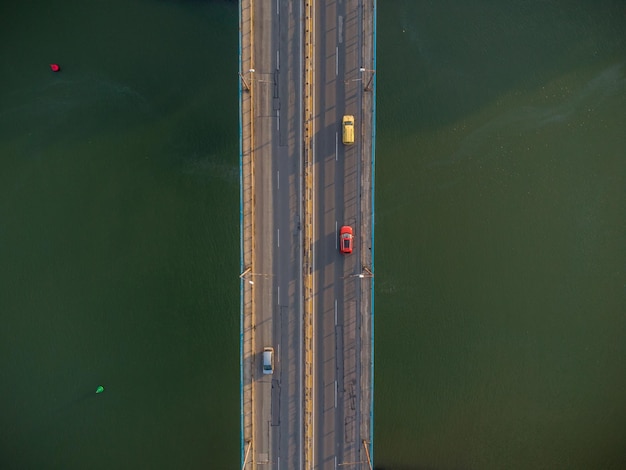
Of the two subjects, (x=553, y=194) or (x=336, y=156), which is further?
(x=553, y=194)

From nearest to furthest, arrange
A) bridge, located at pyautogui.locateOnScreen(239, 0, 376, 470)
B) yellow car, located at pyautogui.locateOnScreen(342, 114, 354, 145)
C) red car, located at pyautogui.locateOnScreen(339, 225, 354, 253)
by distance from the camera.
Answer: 1. yellow car, located at pyautogui.locateOnScreen(342, 114, 354, 145)
2. red car, located at pyautogui.locateOnScreen(339, 225, 354, 253)
3. bridge, located at pyautogui.locateOnScreen(239, 0, 376, 470)

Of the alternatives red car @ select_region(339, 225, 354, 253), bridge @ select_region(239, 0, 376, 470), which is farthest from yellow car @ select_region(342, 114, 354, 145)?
red car @ select_region(339, 225, 354, 253)

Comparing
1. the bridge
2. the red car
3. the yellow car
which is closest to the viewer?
the yellow car

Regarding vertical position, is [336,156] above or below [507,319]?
above

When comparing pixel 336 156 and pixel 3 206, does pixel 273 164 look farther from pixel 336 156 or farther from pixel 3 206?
pixel 3 206

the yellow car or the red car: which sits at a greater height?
the yellow car

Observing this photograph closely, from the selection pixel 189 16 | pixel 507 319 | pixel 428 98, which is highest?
pixel 189 16

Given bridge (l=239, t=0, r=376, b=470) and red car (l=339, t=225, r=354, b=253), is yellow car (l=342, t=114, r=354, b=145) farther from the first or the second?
red car (l=339, t=225, r=354, b=253)

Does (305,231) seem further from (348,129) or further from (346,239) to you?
(348,129)

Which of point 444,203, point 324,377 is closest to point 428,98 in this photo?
point 444,203

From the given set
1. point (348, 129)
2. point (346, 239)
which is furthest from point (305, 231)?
point (348, 129)
